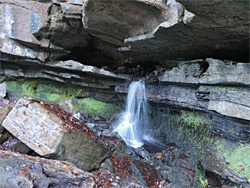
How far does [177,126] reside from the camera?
8.85m

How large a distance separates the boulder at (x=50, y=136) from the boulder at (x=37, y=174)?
606 millimetres

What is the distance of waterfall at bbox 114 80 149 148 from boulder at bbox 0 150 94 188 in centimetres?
527

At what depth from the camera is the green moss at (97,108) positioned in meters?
12.5

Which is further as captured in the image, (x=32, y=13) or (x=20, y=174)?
(x=32, y=13)

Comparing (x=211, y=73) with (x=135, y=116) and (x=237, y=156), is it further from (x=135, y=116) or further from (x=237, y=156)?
(x=135, y=116)

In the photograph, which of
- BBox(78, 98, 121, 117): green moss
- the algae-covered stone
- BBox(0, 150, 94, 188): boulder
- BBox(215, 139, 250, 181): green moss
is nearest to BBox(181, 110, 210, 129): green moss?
the algae-covered stone

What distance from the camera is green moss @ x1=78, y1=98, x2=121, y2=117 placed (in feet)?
40.9

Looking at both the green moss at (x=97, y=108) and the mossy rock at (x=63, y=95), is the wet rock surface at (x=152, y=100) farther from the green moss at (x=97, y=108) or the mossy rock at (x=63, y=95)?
the mossy rock at (x=63, y=95)

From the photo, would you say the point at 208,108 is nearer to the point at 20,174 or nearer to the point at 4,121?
the point at 20,174

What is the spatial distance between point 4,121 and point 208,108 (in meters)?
7.04

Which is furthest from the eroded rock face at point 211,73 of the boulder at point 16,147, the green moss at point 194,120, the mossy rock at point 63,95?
the mossy rock at point 63,95

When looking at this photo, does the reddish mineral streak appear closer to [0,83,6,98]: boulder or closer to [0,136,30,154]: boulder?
[0,136,30,154]: boulder

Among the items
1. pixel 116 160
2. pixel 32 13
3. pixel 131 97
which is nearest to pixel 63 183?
pixel 116 160

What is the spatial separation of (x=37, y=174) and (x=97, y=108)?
844cm
